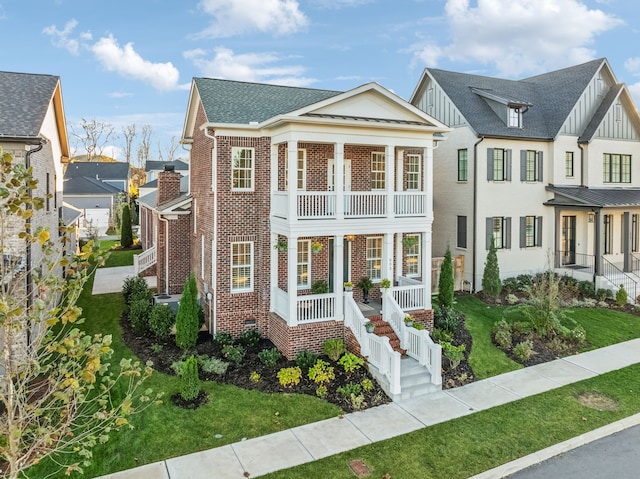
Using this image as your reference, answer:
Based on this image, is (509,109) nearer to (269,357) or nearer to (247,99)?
(247,99)

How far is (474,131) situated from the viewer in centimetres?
2038

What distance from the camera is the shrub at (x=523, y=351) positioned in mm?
13680

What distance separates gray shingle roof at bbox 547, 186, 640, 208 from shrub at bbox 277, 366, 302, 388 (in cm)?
1588

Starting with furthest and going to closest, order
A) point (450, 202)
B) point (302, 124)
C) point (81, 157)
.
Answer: point (81, 157), point (450, 202), point (302, 124)

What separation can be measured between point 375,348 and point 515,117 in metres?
15.2

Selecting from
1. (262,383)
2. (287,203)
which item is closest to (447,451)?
(262,383)

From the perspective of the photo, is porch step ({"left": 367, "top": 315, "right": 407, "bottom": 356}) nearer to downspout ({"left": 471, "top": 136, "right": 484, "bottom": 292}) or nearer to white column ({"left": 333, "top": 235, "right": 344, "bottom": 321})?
white column ({"left": 333, "top": 235, "right": 344, "bottom": 321})

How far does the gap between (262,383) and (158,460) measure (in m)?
3.56

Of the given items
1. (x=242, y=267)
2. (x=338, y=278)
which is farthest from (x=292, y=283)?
(x=242, y=267)

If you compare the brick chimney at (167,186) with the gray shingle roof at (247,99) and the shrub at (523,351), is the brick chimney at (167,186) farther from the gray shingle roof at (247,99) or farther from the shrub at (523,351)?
the shrub at (523,351)

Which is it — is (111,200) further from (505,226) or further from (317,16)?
(505,226)

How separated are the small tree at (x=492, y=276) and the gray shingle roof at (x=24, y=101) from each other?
1713cm

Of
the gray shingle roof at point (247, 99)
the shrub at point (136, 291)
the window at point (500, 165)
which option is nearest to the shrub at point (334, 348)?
the gray shingle roof at point (247, 99)

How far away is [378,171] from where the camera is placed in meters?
16.0
